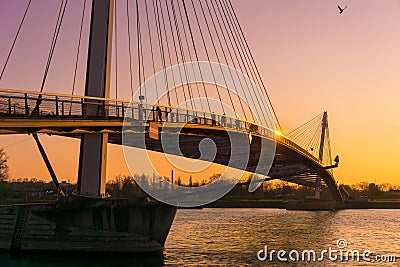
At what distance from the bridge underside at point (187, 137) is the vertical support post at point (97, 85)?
3.60 feet

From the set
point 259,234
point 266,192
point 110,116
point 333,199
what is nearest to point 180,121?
point 110,116

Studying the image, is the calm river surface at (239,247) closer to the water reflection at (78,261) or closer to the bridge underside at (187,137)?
the water reflection at (78,261)

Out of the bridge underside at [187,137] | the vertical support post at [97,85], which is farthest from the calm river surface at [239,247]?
the bridge underside at [187,137]

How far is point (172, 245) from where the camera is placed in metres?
36.6

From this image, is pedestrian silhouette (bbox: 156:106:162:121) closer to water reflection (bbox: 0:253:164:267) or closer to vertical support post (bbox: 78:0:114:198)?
vertical support post (bbox: 78:0:114:198)

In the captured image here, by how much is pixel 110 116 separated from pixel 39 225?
6.75 meters

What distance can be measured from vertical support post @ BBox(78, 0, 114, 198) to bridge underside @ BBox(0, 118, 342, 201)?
1.10 metres

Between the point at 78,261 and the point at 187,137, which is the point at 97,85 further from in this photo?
the point at 187,137

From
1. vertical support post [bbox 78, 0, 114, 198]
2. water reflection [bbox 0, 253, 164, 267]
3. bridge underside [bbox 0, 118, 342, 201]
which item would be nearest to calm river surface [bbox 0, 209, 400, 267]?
water reflection [bbox 0, 253, 164, 267]

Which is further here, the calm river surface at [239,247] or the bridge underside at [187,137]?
the calm river surface at [239,247]

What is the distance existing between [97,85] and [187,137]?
1187 centimetres

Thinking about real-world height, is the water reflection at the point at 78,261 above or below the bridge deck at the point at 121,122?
below

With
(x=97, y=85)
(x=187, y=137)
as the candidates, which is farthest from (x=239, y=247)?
(x=97, y=85)

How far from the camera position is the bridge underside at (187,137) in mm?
28377
